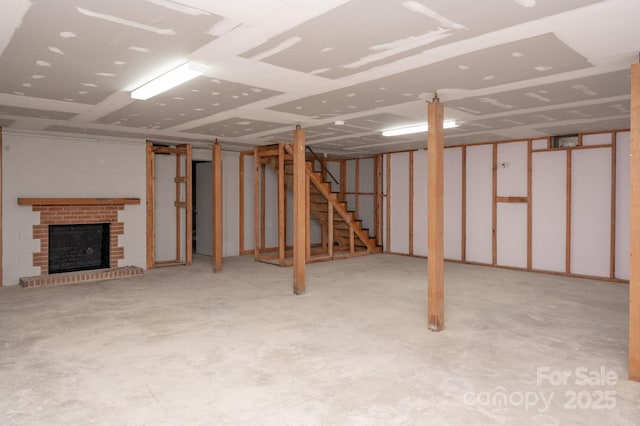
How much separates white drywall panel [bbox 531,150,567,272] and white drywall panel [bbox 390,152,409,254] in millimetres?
2758

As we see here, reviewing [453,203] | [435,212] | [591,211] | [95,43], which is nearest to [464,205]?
[453,203]

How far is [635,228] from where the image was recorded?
3064 mm

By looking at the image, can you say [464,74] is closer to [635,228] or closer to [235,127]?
[635,228]

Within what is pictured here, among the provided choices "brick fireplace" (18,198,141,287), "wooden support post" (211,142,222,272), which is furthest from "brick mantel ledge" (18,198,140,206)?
"wooden support post" (211,142,222,272)

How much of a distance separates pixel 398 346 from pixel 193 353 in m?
1.78

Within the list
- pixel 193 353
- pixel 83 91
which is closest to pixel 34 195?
pixel 83 91

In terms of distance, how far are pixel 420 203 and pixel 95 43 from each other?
24.7 feet

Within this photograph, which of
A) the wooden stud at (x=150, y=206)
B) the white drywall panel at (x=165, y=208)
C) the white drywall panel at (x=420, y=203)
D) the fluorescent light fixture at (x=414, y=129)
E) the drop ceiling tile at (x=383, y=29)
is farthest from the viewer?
the white drywall panel at (x=420, y=203)

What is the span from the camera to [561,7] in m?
2.38

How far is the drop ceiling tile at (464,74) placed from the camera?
3082mm

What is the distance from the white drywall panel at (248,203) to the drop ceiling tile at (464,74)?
492 centimetres

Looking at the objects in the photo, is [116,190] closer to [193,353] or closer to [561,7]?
[193,353]

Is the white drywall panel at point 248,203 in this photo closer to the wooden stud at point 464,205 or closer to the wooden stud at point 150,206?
the wooden stud at point 150,206

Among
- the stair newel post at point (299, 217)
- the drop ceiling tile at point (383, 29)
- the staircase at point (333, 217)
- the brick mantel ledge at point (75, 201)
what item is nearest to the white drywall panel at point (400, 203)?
the staircase at point (333, 217)
